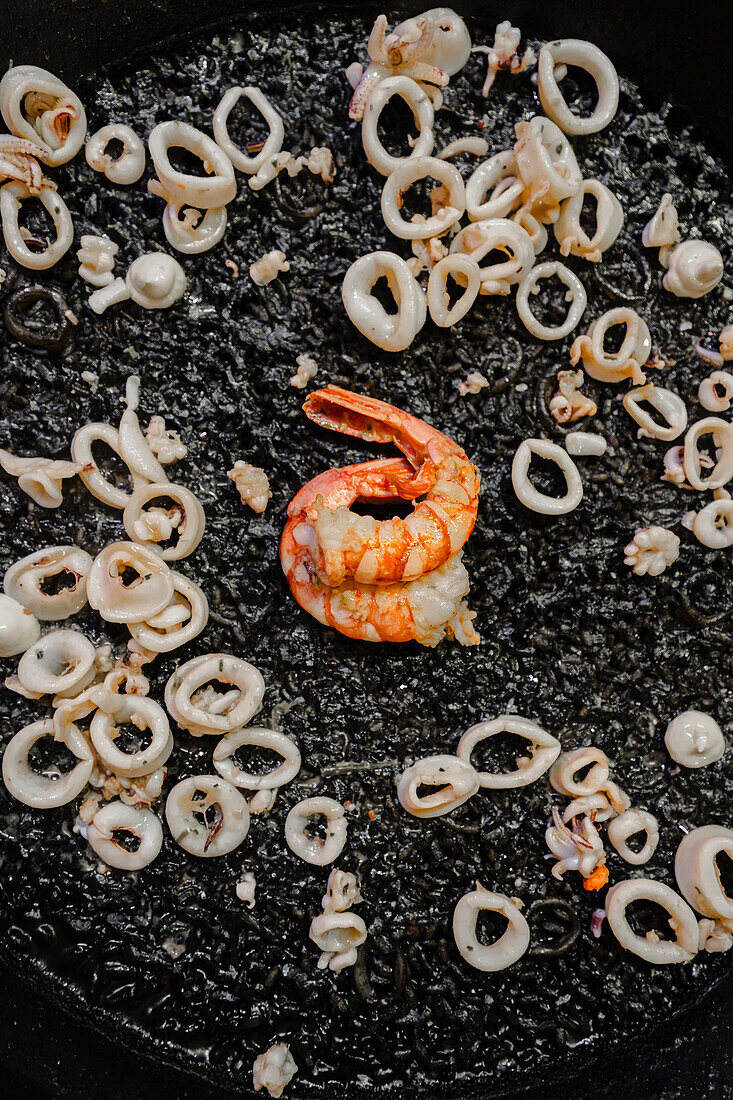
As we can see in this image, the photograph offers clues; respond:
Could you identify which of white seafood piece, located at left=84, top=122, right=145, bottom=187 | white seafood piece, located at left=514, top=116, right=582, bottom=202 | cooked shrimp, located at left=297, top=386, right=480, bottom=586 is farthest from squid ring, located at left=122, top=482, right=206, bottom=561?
white seafood piece, located at left=514, top=116, right=582, bottom=202

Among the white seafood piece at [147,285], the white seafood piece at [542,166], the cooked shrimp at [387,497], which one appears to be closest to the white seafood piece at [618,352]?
the white seafood piece at [542,166]

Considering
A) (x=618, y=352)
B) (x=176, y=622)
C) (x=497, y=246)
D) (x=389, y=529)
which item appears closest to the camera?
(x=389, y=529)

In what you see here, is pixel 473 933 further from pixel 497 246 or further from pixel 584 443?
pixel 497 246

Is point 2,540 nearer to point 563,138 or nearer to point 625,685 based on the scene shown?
point 625,685

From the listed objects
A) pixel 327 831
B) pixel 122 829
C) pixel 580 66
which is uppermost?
pixel 580 66

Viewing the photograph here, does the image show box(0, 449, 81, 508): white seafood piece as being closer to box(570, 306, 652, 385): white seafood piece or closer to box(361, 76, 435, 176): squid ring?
box(361, 76, 435, 176): squid ring

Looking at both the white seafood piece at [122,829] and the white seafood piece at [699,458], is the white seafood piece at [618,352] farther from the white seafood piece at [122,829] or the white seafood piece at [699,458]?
the white seafood piece at [122,829]

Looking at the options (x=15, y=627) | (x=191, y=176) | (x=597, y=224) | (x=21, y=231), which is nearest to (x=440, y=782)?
(x=15, y=627)

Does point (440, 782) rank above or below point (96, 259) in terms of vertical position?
below
